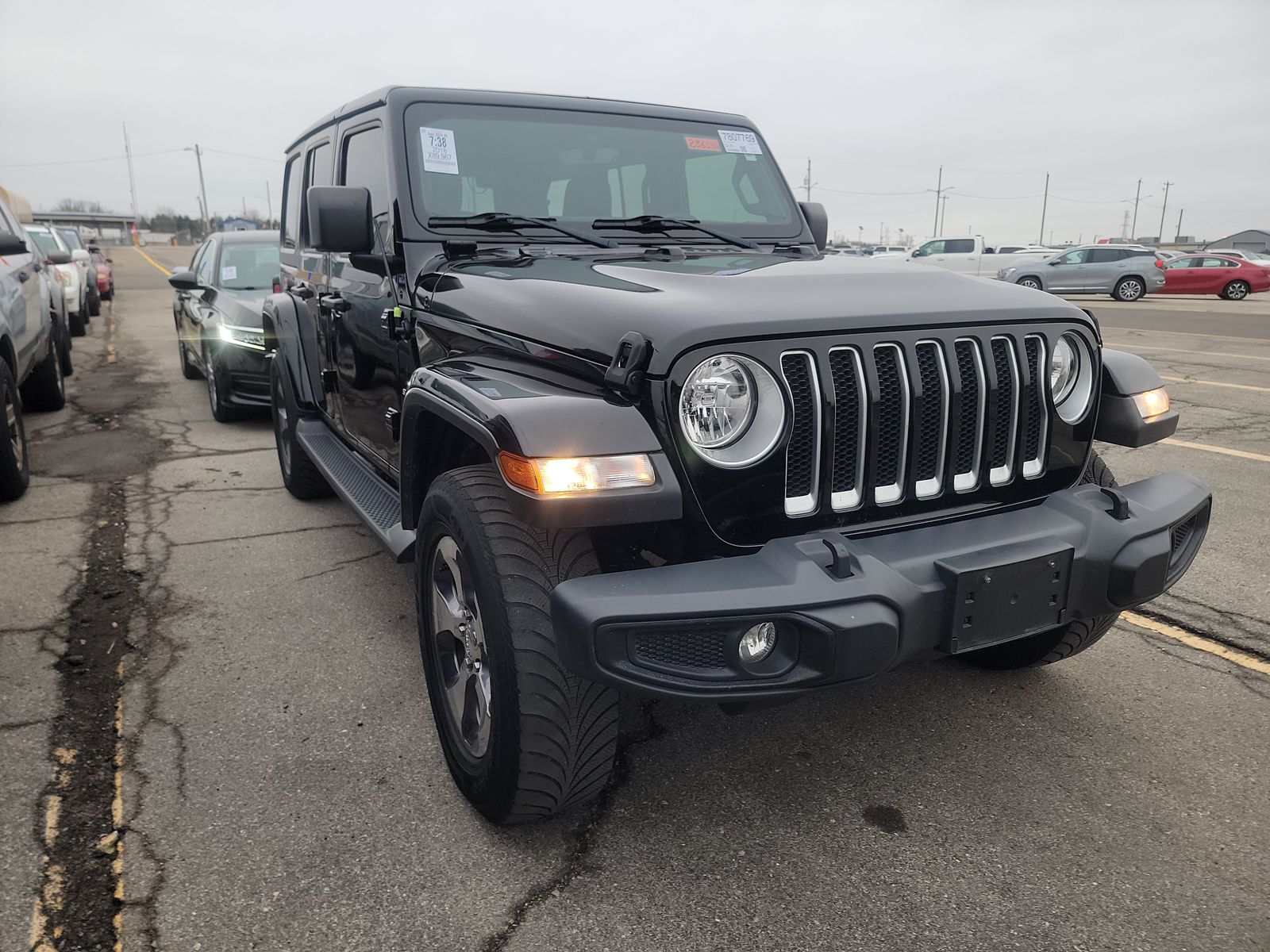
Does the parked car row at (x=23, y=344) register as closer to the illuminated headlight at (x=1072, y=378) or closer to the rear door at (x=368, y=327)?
the rear door at (x=368, y=327)

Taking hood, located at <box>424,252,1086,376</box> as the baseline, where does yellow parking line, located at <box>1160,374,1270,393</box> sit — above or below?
below

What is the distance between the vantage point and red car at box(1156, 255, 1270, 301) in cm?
2530

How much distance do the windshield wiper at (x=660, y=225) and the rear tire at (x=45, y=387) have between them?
6.23 m

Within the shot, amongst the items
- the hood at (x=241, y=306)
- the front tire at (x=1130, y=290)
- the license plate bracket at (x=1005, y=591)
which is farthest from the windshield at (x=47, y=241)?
the front tire at (x=1130, y=290)

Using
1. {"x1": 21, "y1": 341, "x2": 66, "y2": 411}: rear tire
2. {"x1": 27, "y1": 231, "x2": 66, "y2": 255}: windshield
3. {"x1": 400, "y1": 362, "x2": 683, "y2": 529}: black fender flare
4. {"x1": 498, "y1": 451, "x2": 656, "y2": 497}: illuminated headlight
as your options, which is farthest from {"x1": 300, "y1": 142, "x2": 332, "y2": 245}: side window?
{"x1": 27, "y1": 231, "x2": 66, "y2": 255}: windshield

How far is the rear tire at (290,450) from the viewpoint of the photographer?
16.5ft

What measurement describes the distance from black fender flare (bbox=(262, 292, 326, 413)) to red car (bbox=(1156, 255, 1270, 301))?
87.5ft

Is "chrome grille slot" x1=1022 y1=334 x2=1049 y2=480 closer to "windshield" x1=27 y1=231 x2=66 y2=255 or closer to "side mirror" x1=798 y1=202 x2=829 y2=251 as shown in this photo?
"side mirror" x1=798 y1=202 x2=829 y2=251

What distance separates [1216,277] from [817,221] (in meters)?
26.4

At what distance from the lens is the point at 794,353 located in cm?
219

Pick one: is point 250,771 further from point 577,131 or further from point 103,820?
point 577,131

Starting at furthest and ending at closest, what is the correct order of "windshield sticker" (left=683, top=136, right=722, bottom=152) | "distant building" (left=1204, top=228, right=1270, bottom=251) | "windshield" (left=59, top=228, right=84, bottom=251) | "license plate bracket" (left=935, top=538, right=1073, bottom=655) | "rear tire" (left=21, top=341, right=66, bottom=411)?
1. "distant building" (left=1204, top=228, right=1270, bottom=251)
2. "windshield" (left=59, top=228, right=84, bottom=251)
3. "rear tire" (left=21, top=341, right=66, bottom=411)
4. "windshield sticker" (left=683, top=136, right=722, bottom=152)
5. "license plate bracket" (left=935, top=538, right=1073, bottom=655)

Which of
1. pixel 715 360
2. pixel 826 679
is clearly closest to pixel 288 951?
pixel 826 679

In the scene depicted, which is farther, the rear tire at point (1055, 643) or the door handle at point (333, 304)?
the door handle at point (333, 304)
